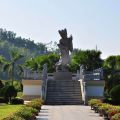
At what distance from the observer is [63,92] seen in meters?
41.7

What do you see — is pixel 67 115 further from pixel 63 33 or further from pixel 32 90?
pixel 63 33

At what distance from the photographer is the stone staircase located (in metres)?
39.6

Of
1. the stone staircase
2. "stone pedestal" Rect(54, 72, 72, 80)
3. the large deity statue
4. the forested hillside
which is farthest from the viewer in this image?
the forested hillside

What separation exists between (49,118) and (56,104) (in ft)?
49.6

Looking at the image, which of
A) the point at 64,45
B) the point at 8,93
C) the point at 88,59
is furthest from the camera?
the point at 88,59

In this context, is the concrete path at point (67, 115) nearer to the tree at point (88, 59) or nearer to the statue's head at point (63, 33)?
the statue's head at point (63, 33)

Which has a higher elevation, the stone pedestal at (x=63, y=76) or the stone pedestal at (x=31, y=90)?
the stone pedestal at (x=63, y=76)

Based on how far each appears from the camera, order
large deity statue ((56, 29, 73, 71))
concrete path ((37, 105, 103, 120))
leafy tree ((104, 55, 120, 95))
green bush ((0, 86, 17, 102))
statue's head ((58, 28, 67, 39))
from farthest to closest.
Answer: leafy tree ((104, 55, 120, 95)), statue's head ((58, 28, 67, 39)), large deity statue ((56, 29, 73, 71)), green bush ((0, 86, 17, 102)), concrete path ((37, 105, 103, 120))

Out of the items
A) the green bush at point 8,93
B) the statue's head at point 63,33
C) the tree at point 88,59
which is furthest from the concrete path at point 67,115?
the tree at point 88,59

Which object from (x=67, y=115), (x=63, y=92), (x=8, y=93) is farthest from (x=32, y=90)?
(x=67, y=115)

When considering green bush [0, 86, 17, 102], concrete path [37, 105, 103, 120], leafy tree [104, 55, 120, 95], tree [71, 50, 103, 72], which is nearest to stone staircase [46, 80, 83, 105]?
green bush [0, 86, 17, 102]

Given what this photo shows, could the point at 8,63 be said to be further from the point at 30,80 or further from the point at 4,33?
the point at 4,33

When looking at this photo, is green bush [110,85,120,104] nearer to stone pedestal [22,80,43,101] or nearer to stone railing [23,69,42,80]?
stone pedestal [22,80,43,101]

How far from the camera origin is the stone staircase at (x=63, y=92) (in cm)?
3962
